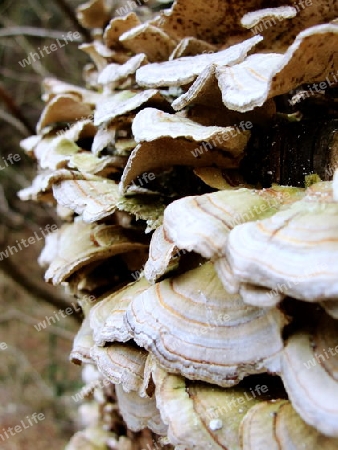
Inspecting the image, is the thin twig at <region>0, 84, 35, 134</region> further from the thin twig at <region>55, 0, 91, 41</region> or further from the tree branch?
the tree branch

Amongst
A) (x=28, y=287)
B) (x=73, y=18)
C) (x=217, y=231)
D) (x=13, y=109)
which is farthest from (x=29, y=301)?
(x=217, y=231)

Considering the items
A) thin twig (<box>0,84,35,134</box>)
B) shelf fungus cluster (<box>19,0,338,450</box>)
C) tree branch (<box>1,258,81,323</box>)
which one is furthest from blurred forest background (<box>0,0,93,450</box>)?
shelf fungus cluster (<box>19,0,338,450</box>)

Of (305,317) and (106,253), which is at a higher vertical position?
(106,253)

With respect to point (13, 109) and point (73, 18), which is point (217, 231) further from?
point (73, 18)

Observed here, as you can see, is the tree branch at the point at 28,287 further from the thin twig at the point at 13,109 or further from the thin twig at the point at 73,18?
the thin twig at the point at 73,18

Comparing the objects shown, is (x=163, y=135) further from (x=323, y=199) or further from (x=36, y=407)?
(x=36, y=407)

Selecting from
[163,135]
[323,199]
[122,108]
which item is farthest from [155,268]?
[122,108]
